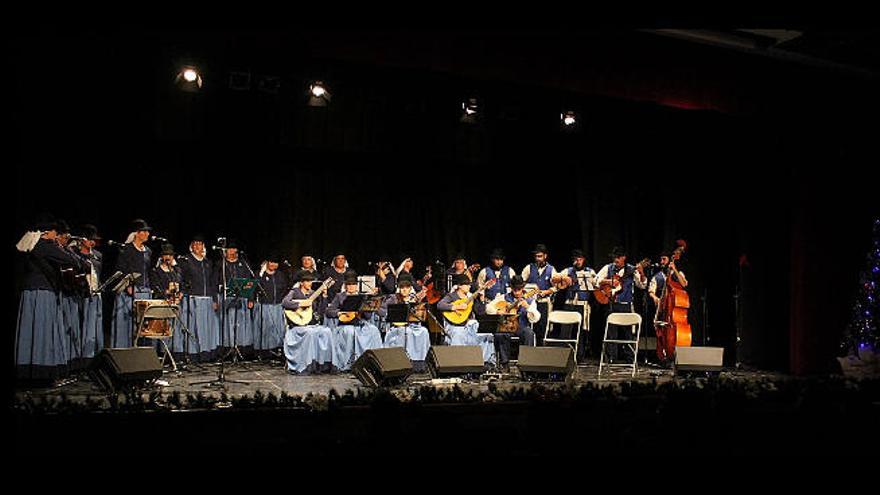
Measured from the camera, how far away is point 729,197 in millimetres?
12867

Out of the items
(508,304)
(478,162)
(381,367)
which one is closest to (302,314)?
(381,367)

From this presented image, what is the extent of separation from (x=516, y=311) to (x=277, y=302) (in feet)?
14.9

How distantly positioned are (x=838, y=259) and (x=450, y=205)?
274 inches

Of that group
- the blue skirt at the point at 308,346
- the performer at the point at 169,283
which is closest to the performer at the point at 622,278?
the blue skirt at the point at 308,346

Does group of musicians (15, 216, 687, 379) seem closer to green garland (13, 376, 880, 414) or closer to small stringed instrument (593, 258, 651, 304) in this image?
small stringed instrument (593, 258, 651, 304)

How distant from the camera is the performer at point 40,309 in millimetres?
9039

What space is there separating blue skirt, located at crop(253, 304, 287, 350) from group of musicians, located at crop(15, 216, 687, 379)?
2 centimetres

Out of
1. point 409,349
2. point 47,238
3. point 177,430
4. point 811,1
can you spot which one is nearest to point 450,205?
point 409,349

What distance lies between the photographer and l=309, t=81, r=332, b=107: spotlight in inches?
443

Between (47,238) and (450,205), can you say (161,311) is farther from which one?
(450,205)

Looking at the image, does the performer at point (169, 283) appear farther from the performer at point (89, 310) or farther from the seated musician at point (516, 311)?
the seated musician at point (516, 311)

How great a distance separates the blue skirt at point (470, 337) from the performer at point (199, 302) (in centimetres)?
379

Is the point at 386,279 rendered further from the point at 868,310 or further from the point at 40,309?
the point at 868,310

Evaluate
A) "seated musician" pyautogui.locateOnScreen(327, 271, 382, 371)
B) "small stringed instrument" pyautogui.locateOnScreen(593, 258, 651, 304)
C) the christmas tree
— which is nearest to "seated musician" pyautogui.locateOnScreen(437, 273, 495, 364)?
"seated musician" pyautogui.locateOnScreen(327, 271, 382, 371)
